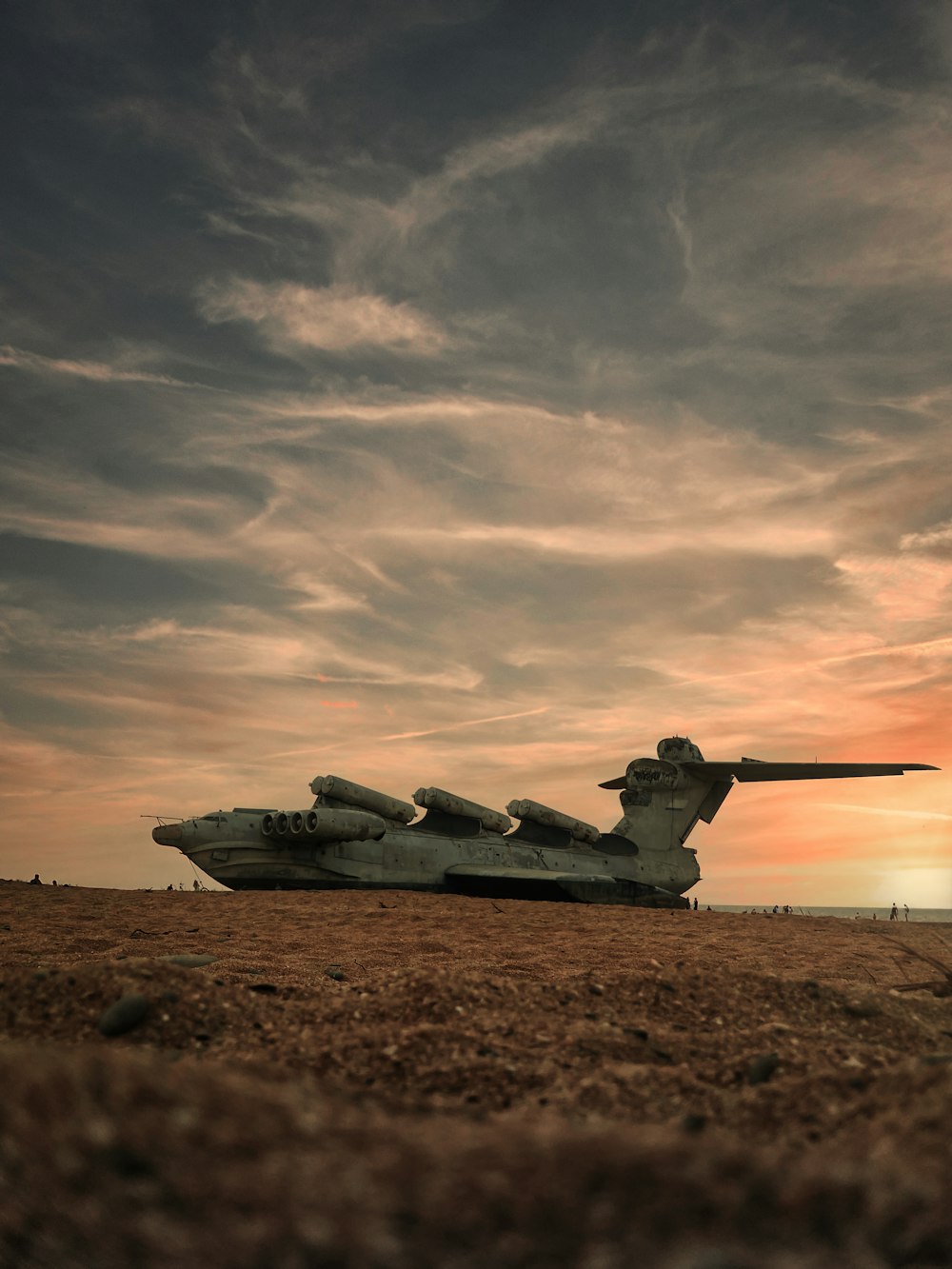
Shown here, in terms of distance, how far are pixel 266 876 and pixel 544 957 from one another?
12.4 m

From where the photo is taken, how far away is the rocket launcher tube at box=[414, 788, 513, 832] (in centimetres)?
2200

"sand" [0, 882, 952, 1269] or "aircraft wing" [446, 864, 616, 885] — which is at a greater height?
"sand" [0, 882, 952, 1269]

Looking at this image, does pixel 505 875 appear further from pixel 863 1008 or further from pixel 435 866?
pixel 863 1008

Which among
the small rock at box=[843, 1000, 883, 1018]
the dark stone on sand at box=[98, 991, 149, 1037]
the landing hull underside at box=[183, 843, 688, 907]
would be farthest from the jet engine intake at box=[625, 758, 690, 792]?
the dark stone on sand at box=[98, 991, 149, 1037]

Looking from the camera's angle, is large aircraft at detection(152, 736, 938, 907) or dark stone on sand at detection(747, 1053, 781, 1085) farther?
large aircraft at detection(152, 736, 938, 907)

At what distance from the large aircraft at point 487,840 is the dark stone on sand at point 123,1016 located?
15373mm

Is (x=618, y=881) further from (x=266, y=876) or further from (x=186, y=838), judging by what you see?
(x=186, y=838)

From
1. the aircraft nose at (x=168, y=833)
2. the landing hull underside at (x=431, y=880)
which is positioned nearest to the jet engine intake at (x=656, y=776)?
the landing hull underside at (x=431, y=880)

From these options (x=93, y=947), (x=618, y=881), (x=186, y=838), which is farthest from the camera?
(x=618, y=881)

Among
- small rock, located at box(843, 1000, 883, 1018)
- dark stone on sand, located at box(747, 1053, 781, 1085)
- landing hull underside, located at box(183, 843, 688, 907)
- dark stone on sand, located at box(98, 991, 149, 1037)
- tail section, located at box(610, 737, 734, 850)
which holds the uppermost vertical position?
tail section, located at box(610, 737, 734, 850)

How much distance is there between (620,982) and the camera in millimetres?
4320

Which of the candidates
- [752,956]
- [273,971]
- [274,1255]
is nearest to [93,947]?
[273,971]

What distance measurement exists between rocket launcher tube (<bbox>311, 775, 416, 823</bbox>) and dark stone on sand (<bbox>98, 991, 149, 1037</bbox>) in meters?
16.8

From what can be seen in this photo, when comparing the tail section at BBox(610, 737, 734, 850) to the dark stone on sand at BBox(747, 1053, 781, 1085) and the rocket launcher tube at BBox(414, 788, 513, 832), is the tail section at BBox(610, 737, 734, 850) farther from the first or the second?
the dark stone on sand at BBox(747, 1053, 781, 1085)
